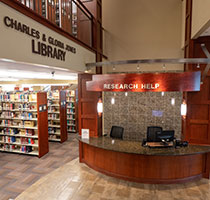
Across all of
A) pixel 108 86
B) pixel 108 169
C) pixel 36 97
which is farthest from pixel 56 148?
pixel 108 86

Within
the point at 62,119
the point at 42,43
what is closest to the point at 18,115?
the point at 62,119

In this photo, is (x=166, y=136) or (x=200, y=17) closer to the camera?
(x=200, y=17)

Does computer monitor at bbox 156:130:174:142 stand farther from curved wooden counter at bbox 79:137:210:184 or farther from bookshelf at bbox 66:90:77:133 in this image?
bookshelf at bbox 66:90:77:133

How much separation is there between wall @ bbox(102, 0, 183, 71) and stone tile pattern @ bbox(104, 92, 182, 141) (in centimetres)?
113

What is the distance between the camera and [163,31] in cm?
631

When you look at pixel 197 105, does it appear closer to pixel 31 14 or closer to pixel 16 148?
pixel 31 14

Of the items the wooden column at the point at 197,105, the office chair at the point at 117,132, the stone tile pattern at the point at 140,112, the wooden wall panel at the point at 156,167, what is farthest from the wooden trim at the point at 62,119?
the wooden column at the point at 197,105

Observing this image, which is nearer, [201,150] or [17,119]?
[201,150]

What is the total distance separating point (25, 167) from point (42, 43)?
425 cm

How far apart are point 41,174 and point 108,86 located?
3445 mm

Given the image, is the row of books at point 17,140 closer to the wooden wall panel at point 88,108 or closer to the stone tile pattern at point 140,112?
the wooden wall panel at point 88,108

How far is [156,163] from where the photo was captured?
4.33 meters

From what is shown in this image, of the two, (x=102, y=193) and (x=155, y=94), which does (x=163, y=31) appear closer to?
(x=155, y=94)

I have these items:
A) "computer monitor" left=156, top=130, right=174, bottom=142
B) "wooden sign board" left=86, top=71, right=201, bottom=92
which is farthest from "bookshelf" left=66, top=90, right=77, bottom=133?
"computer monitor" left=156, top=130, right=174, bottom=142
